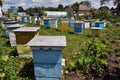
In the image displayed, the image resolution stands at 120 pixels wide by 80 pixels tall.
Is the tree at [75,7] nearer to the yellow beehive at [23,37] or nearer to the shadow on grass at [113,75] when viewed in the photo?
the yellow beehive at [23,37]

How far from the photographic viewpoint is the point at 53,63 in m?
4.25

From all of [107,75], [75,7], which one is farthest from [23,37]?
[75,7]

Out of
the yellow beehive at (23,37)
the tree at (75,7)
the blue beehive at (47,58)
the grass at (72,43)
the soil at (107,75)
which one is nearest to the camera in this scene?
the blue beehive at (47,58)

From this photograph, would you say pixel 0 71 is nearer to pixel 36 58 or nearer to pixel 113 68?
pixel 36 58

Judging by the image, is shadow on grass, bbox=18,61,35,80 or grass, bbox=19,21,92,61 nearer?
shadow on grass, bbox=18,61,35,80

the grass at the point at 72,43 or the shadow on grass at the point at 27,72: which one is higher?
the shadow on grass at the point at 27,72

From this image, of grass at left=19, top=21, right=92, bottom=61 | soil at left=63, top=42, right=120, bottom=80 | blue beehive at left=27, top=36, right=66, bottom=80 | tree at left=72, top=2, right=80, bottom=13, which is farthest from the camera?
tree at left=72, top=2, right=80, bottom=13

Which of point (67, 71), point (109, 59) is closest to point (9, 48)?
point (67, 71)

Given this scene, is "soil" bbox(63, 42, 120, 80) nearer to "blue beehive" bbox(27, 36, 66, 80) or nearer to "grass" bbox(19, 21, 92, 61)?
"blue beehive" bbox(27, 36, 66, 80)

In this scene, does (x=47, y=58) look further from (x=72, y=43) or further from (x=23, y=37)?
(x=72, y=43)

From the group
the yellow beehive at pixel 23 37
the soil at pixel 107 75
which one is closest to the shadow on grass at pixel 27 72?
the yellow beehive at pixel 23 37

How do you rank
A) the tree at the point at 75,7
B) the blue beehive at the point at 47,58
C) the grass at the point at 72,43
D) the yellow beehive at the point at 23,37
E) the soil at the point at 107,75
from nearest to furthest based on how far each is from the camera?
the blue beehive at the point at 47,58, the soil at the point at 107,75, the yellow beehive at the point at 23,37, the grass at the point at 72,43, the tree at the point at 75,7

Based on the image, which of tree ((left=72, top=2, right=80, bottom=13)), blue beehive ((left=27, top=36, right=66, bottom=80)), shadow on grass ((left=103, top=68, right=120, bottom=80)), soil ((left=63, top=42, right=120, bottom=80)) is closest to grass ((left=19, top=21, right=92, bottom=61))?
soil ((left=63, top=42, right=120, bottom=80))

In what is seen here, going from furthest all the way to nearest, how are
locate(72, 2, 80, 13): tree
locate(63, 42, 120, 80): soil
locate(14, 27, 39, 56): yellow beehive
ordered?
locate(72, 2, 80, 13): tree, locate(14, 27, 39, 56): yellow beehive, locate(63, 42, 120, 80): soil
